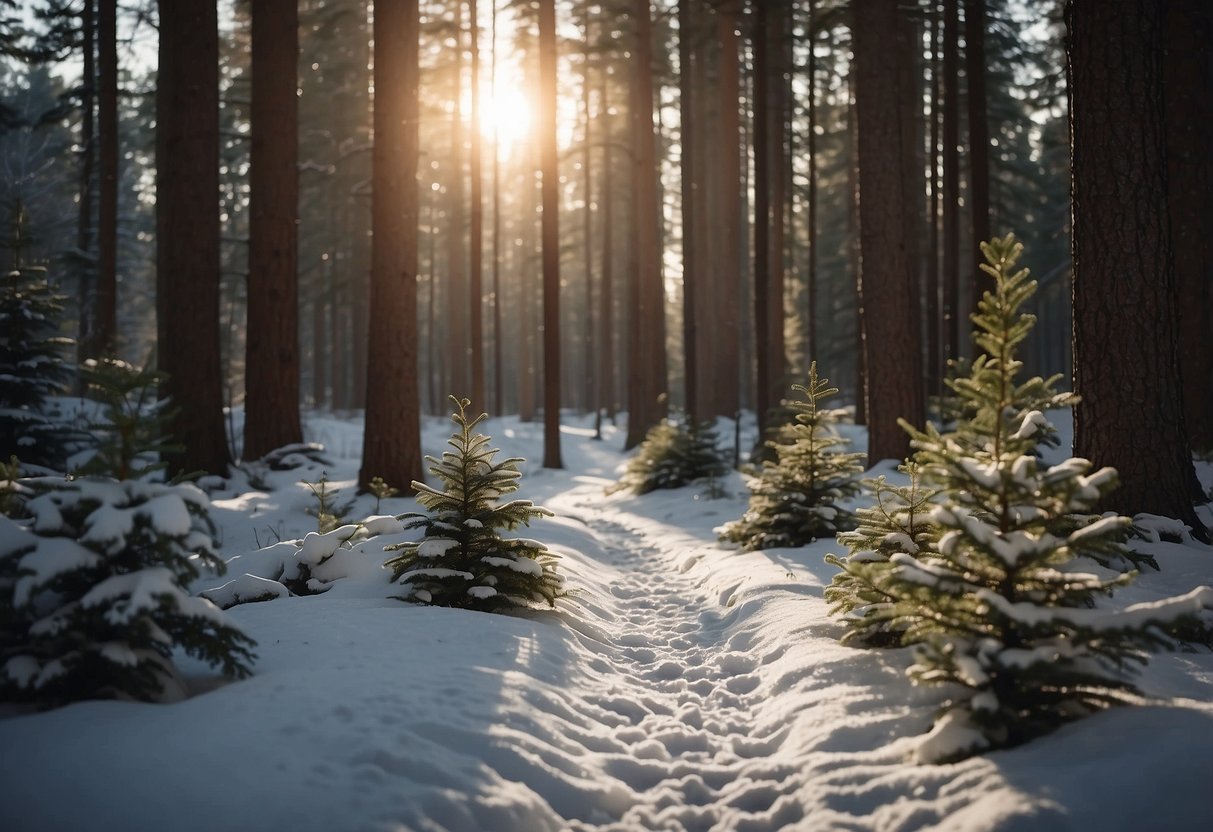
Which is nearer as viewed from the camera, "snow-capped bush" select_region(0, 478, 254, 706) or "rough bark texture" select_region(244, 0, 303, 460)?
"snow-capped bush" select_region(0, 478, 254, 706)

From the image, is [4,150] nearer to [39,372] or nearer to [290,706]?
[39,372]

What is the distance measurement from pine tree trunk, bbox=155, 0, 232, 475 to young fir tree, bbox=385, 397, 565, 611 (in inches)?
307

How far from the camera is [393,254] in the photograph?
442 inches

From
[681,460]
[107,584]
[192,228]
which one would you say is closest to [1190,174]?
[681,460]

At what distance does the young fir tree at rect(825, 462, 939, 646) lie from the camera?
4.46 metres

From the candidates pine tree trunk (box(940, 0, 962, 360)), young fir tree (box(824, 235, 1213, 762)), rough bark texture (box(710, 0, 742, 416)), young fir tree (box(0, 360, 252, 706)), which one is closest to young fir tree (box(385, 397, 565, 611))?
young fir tree (box(0, 360, 252, 706))

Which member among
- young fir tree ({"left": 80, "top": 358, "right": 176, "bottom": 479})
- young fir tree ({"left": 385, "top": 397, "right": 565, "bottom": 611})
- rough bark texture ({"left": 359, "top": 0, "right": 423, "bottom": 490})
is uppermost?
rough bark texture ({"left": 359, "top": 0, "right": 423, "bottom": 490})

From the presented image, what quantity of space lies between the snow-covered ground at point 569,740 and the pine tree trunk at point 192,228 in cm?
741

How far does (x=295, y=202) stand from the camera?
1291cm

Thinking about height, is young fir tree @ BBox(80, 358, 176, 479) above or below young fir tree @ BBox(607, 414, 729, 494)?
above

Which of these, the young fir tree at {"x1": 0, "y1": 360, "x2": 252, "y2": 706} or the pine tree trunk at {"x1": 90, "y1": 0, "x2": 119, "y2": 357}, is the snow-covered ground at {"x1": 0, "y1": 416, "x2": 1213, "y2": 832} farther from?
the pine tree trunk at {"x1": 90, "y1": 0, "x2": 119, "y2": 357}

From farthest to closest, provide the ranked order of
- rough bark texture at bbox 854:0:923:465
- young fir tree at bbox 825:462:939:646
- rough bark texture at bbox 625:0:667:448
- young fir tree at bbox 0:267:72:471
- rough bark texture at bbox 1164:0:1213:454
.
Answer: rough bark texture at bbox 625:0:667:448 < rough bark texture at bbox 854:0:923:465 < rough bark texture at bbox 1164:0:1213:454 < young fir tree at bbox 0:267:72:471 < young fir tree at bbox 825:462:939:646

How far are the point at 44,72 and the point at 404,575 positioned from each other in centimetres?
4621

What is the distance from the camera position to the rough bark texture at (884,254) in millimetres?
11562
